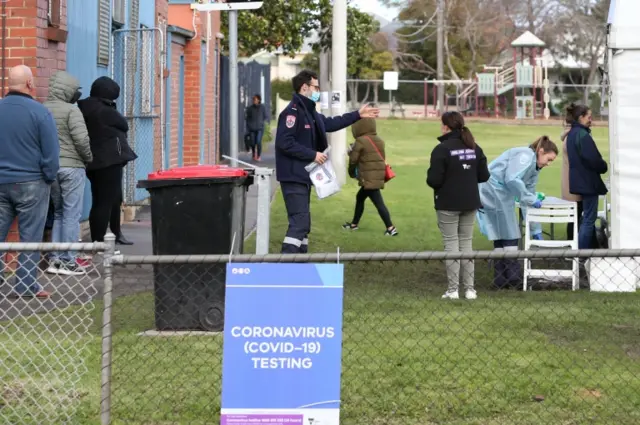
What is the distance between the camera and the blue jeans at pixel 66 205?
10.9 m

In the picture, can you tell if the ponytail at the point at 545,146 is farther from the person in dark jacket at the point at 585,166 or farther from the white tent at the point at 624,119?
the person in dark jacket at the point at 585,166

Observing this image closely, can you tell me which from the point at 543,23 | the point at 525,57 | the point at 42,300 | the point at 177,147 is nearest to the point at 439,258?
the point at 42,300

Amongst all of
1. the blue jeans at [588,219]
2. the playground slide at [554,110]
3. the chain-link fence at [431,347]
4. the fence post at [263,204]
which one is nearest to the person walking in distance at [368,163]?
the blue jeans at [588,219]

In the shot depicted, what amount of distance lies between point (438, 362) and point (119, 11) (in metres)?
9.14

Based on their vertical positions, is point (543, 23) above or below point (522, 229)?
above

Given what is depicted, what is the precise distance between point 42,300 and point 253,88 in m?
27.8

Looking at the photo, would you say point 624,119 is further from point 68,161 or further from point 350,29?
point 350,29

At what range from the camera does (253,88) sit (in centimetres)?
3691

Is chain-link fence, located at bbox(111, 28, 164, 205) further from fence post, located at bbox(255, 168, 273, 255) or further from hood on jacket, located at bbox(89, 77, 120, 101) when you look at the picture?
fence post, located at bbox(255, 168, 273, 255)

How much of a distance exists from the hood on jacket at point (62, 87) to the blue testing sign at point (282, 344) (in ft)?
18.6

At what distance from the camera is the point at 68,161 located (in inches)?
428

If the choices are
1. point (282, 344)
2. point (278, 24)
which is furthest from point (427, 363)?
point (278, 24)

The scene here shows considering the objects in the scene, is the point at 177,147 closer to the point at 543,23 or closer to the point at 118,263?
the point at 118,263

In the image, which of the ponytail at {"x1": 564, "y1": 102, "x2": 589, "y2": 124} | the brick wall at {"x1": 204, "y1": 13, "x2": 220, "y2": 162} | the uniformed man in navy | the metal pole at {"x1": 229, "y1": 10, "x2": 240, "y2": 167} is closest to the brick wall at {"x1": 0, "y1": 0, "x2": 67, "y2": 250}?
the metal pole at {"x1": 229, "y1": 10, "x2": 240, "y2": 167}
